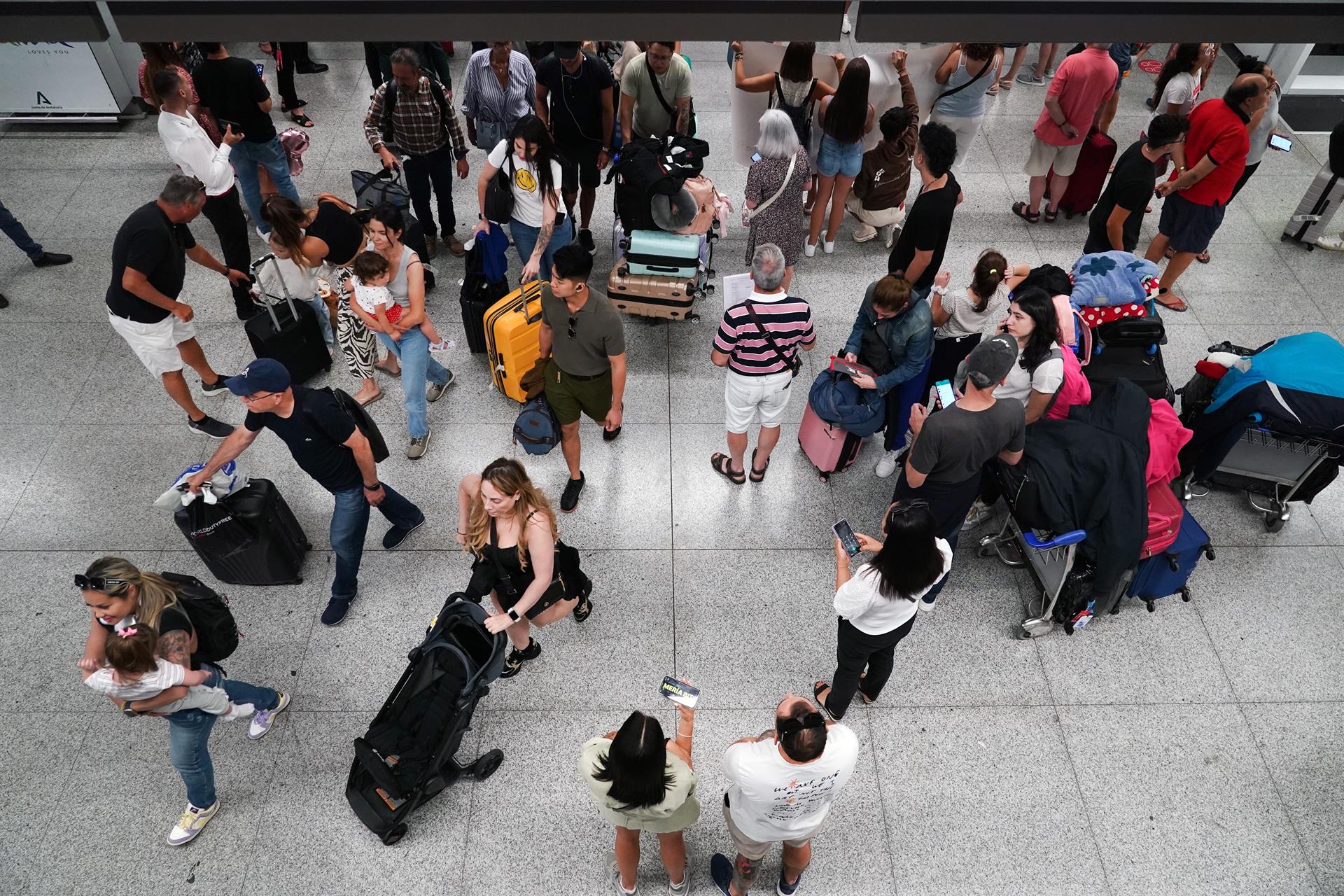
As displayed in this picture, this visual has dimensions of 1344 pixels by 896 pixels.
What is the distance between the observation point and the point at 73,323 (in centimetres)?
660

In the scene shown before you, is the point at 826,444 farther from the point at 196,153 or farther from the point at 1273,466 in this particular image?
the point at 196,153

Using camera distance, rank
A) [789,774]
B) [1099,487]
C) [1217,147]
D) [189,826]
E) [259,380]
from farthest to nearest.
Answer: [1217,147] → [1099,487] → [189,826] → [259,380] → [789,774]

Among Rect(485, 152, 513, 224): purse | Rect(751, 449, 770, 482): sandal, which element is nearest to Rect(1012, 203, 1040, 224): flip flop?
Rect(751, 449, 770, 482): sandal

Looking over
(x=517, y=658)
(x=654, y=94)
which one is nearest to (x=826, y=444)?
(x=517, y=658)

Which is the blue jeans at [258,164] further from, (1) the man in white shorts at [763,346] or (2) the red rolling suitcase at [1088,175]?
(2) the red rolling suitcase at [1088,175]

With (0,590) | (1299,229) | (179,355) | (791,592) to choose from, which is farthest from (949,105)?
(0,590)

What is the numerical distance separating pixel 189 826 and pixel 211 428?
2.70 metres

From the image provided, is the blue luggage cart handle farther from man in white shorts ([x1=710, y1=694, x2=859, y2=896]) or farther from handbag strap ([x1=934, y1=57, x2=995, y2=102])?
handbag strap ([x1=934, y1=57, x2=995, y2=102])

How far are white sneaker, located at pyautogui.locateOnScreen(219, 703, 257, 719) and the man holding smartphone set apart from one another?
3266 millimetres

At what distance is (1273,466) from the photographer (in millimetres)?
5242

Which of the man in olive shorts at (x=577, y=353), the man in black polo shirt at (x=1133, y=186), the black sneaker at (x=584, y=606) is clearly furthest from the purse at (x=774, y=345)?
the man in black polo shirt at (x=1133, y=186)

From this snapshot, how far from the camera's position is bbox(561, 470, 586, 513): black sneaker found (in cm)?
543

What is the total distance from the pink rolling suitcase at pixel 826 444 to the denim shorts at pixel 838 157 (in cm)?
210

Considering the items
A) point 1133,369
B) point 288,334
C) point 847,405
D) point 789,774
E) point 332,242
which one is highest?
point 332,242
